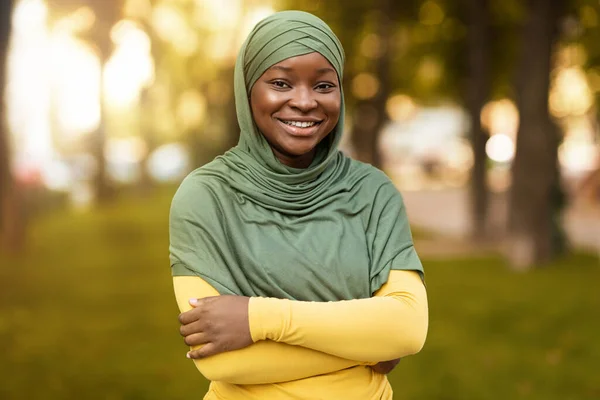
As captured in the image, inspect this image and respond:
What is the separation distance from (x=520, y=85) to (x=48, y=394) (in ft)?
28.0

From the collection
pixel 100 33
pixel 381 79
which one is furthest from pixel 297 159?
pixel 100 33

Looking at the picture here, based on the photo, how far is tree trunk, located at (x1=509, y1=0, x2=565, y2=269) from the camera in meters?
11.2

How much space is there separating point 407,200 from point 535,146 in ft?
48.9

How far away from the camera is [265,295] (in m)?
2.35

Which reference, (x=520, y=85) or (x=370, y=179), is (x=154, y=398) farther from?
(x=520, y=85)

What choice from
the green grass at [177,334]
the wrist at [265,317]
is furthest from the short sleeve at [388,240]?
the green grass at [177,334]

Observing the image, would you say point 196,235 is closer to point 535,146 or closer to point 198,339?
point 198,339

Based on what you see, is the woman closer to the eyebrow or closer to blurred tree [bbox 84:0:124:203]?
the eyebrow

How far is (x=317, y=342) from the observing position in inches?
88.7

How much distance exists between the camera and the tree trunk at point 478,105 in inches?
559

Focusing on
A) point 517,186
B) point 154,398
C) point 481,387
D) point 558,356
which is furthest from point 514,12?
point 154,398

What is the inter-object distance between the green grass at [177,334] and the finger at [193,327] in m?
4.29

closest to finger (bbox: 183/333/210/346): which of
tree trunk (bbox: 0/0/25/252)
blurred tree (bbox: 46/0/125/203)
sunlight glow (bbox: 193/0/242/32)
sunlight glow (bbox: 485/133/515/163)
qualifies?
tree trunk (bbox: 0/0/25/252)

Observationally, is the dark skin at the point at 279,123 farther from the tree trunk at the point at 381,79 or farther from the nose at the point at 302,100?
the tree trunk at the point at 381,79
